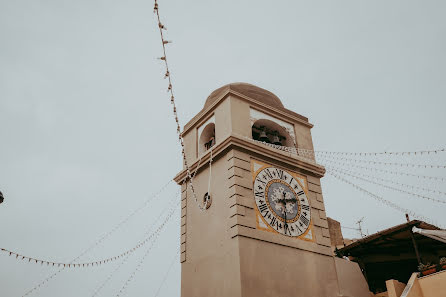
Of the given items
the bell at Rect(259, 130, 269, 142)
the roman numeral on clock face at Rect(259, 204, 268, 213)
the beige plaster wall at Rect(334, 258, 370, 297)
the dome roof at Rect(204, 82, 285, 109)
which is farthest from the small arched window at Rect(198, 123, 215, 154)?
the beige plaster wall at Rect(334, 258, 370, 297)

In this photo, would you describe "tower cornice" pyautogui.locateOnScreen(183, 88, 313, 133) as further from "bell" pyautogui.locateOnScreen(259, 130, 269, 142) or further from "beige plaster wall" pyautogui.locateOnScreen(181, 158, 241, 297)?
"beige plaster wall" pyautogui.locateOnScreen(181, 158, 241, 297)

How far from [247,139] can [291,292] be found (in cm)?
443

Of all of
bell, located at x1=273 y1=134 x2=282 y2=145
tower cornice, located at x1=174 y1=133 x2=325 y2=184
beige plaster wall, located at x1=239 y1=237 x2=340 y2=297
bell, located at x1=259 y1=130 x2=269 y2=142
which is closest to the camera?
beige plaster wall, located at x1=239 y1=237 x2=340 y2=297

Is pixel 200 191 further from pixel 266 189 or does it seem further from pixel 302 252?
pixel 302 252

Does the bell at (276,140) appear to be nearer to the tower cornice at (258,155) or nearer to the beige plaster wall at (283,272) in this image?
the tower cornice at (258,155)

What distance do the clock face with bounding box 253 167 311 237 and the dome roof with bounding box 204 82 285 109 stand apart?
282cm

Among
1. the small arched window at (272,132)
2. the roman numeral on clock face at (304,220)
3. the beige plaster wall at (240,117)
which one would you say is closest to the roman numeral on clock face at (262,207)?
the roman numeral on clock face at (304,220)

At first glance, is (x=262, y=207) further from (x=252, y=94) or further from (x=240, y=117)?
(x=252, y=94)

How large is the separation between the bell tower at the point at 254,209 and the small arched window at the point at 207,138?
0.04 m

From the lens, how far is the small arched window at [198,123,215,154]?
13.9 metres

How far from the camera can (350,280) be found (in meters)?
12.5

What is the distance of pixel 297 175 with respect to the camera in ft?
42.8

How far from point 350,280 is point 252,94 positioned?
675 centimetres

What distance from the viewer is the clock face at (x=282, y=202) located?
11.5m
